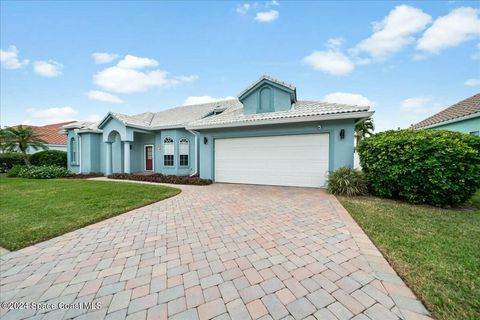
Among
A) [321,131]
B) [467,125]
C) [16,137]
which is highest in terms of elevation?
[467,125]

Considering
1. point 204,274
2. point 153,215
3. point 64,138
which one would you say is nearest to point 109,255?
point 204,274

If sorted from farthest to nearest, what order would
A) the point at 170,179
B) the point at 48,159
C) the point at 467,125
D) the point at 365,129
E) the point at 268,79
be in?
the point at 365,129, the point at 48,159, the point at 170,179, the point at 467,125, the point at 268,79

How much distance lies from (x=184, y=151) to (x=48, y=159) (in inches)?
533

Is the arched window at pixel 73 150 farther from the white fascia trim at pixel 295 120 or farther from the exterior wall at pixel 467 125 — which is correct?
the exterior wall at pixel 467 125

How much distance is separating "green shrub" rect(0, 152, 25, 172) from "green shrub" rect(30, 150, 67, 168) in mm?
2244

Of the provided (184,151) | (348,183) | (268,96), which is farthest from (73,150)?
(348,183)

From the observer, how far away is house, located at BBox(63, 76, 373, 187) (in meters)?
8.33

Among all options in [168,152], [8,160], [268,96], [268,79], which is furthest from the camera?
[8,160]

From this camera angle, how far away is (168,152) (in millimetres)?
13758

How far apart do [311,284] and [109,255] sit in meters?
3.00

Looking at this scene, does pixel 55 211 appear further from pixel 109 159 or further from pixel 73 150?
pixel 73 150

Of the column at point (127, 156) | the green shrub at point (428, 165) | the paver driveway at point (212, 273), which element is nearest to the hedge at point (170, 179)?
the column at point (127, 156)

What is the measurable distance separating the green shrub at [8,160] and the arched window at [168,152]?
15.8m

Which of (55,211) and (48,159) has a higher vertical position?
(48,159)
